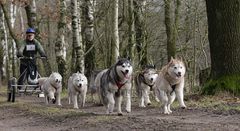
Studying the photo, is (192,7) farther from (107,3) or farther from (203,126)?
(203,126)

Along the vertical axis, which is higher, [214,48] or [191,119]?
[214,48]

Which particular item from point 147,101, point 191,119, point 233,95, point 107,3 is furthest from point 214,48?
point 107,3

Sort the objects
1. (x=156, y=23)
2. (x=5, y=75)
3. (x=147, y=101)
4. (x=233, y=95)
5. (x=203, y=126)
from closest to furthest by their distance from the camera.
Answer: (x=203, y=126) < (x=233, y=95) < (x=147, y=101) < (x=156, y=23) < (x=5, y=75)

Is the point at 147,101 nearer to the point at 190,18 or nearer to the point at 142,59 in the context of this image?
the point at 142,59

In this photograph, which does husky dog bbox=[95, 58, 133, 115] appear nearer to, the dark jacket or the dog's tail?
the dog's tail

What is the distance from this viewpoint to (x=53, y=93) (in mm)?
14250

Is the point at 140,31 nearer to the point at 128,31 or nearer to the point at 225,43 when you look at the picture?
the point at 128,31

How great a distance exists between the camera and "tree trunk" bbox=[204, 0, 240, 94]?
40.5 ft

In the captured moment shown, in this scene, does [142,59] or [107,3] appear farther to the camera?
[107,3]

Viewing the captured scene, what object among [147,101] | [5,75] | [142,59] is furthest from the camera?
[5,75]

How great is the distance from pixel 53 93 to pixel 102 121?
220 inches

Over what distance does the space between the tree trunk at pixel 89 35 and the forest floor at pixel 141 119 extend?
22.3ft

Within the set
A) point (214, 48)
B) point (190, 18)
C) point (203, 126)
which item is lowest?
point (203, 126)

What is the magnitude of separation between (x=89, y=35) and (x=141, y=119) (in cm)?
1097
